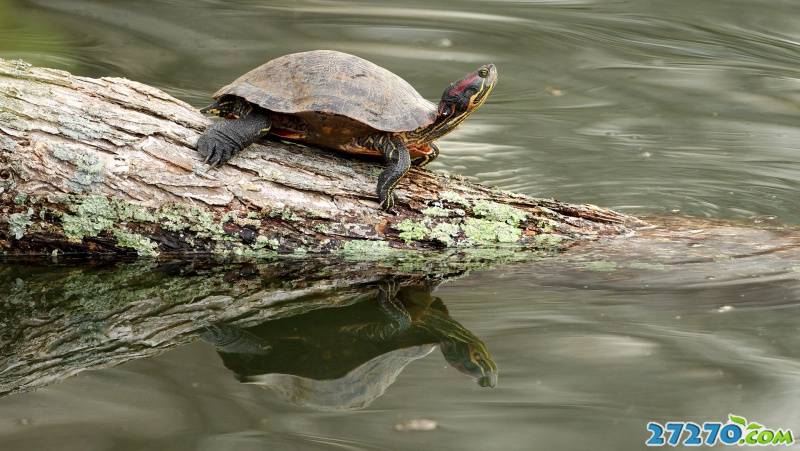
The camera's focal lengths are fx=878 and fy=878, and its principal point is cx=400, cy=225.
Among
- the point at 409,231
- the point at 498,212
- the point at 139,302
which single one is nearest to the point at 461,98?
the point at 498,212

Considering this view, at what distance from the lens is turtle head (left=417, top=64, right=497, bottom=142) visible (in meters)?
4.16

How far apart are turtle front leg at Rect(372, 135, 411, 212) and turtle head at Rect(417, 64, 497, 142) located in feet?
0.61

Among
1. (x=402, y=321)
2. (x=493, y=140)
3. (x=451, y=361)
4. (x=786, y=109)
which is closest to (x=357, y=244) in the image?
(x=402, y=321)

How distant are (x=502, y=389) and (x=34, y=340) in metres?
1.73

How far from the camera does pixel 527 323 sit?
350cm

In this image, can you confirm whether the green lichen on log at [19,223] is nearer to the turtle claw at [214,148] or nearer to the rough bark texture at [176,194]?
the rough bark texture at [176,194]

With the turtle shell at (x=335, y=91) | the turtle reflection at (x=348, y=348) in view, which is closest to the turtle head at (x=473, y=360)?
the turtle reflection at (x=348, y=348)

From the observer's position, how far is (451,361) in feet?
10.5

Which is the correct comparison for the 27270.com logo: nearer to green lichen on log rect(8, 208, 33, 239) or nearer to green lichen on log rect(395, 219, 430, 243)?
green lichen on log rect(395, 219, 430, 243)

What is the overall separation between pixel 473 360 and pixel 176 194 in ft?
5.12

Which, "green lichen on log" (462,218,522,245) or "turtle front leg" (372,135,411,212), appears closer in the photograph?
"turtle front leg" (372,135,411,212)

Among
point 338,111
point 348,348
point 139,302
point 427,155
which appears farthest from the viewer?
point 427,155

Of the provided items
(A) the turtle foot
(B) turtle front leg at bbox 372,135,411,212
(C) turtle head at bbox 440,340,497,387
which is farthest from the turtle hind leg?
(C) turtle head at bbox 440,340,497,387

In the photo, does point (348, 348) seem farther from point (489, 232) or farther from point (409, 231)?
point (489, 232)
